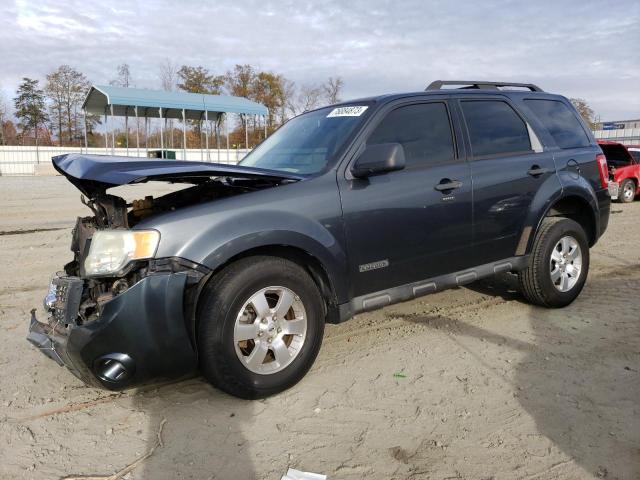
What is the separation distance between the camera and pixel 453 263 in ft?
13.8

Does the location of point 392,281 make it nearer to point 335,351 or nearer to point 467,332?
point 335,351

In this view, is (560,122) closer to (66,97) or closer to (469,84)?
(469,84)

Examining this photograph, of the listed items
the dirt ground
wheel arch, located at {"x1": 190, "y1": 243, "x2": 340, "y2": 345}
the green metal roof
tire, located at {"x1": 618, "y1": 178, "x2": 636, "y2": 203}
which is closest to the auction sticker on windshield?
wheel arch, located at {"x1": 190, "y1": 243, "x2": 340, "y2": 345}

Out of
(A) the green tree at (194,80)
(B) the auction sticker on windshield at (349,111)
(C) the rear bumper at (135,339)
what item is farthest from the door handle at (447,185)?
(A) the green tree at (194,80)

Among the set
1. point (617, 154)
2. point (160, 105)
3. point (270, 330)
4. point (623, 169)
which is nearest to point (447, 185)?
point (270, 330)

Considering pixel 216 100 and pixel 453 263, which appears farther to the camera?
pixel 216 100

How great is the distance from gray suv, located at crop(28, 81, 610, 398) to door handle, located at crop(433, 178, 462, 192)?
1 cm

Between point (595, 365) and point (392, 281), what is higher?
point (392, 281)

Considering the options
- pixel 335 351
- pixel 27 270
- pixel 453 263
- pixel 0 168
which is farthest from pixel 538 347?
pixel 0 168

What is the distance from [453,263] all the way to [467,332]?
67 centimetres

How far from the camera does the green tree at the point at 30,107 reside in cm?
5662

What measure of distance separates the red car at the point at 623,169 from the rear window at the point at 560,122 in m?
11.5

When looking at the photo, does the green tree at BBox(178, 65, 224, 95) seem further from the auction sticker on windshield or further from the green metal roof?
the auction sticker on windshield

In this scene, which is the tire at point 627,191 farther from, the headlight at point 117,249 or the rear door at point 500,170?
the headlight at point 117,249
